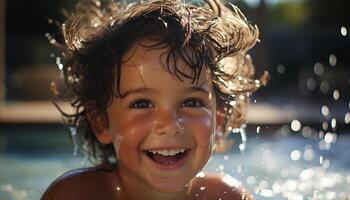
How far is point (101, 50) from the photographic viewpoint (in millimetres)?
3014

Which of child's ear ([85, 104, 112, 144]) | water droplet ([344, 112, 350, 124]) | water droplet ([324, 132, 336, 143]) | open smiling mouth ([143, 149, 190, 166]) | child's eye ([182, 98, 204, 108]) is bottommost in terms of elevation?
child's ear ([85, 104, 112, 144])

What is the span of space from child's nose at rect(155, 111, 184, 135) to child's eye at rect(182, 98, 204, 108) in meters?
0.08

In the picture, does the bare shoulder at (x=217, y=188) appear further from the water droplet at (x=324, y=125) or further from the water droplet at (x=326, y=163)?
the water droplet at (x=324, y=125)

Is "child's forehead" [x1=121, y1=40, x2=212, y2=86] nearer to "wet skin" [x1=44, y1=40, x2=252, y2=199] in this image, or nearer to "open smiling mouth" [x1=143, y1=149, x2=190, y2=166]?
"wet skin" [x1=44, y1=40, x2=252, y2=199]

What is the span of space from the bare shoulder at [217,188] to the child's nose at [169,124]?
58 cm

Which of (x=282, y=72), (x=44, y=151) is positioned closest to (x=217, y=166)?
(x=44, y=151)

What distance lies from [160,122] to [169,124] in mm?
34

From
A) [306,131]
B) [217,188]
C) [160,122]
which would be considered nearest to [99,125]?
[160,122]

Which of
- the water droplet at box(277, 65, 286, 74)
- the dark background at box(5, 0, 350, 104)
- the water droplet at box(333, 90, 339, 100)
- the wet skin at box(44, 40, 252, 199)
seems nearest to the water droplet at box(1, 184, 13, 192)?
the wet skin at box(44, 40, 252, 199)

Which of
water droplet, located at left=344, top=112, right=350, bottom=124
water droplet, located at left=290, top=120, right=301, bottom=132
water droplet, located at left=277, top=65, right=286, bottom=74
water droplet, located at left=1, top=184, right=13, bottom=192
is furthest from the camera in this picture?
water droplet, located at left=277, top=65, right=286, bottom=74

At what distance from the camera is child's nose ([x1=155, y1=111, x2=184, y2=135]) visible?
2.69 meters

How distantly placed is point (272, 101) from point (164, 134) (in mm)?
9629

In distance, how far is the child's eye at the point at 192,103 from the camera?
279 cm

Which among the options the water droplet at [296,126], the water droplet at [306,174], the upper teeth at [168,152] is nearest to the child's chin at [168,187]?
the upper teeth at [168,152]
